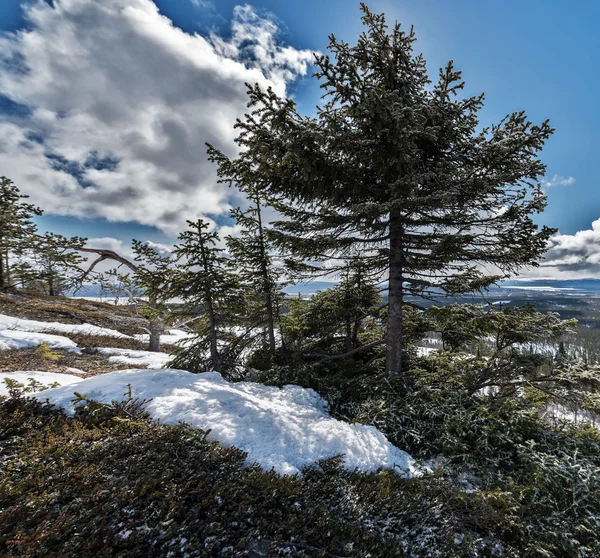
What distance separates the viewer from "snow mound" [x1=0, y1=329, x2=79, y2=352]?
12.8 meters

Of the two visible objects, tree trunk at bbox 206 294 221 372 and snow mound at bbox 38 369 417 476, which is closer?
snow mound at bbox 38 369 417 476

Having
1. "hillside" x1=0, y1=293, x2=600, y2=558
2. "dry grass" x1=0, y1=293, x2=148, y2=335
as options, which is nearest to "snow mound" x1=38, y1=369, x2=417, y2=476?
"hillside" x1=0, y1=293, x2=600, y2=558

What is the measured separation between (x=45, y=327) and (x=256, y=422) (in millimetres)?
21603

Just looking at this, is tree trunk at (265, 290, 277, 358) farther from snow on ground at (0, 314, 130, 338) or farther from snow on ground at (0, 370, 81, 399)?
snow on ground at (0, 314, 130, 338)

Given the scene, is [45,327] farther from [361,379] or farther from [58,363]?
[361,379]

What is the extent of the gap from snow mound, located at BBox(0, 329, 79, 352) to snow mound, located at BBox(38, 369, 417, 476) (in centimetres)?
1134

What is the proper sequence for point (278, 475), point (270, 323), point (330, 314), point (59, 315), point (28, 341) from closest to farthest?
point (278, 475) → point (330, 314) → point (270, 323) → point (28, 341) → point (59, 315)

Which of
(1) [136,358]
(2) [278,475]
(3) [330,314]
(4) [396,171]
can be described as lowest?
(1) [136,358]

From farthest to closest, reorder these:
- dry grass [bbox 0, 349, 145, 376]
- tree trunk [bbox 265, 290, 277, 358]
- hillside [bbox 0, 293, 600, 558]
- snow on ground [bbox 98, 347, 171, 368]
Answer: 1. snow on ground [bbox 98, 347, 171, 368]
2. dry grass [bbox 0, 349, 145, 376]
3. tree trunk [bbox 265, 290, 277, 358]
4. hillside [bbox 0, 293, 600, 558]

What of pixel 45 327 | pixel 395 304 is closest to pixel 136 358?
pixel 45 327

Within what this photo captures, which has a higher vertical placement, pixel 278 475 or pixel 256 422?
pixel 278 475

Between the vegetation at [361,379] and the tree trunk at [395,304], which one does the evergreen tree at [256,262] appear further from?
the tree trunk at [395,304]

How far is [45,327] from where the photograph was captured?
18.4m

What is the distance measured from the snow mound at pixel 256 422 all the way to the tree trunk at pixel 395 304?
2.80m
